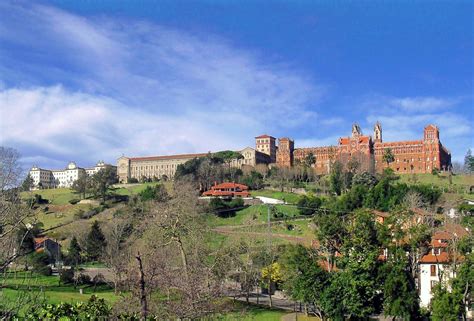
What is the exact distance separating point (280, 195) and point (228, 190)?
7.87 metres

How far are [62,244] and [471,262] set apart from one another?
157 ft

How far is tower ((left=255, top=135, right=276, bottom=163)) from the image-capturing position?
4697 inches

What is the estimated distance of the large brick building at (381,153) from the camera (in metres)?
96.7

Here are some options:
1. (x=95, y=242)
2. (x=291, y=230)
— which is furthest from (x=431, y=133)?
(x=95, y=242)

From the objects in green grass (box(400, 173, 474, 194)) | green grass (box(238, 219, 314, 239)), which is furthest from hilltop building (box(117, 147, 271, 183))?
green grass (box(238, 219, 314, 239))

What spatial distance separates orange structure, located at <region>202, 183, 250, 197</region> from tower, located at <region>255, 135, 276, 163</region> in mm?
38544

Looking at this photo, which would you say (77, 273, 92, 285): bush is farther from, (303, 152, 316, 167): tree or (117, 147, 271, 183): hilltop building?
(117, 147, 271, 183): hilltop building

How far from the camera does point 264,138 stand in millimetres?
120188

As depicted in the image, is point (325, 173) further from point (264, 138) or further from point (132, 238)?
point (132, 238)

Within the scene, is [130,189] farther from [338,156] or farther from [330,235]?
[330,235]

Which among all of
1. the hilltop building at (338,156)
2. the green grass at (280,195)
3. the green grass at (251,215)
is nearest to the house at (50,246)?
the green grass at (251,215)

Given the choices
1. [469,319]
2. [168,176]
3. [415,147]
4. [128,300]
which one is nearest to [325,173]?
[415,147]

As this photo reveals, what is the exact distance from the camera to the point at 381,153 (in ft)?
334

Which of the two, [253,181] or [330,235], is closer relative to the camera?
[330,235]
